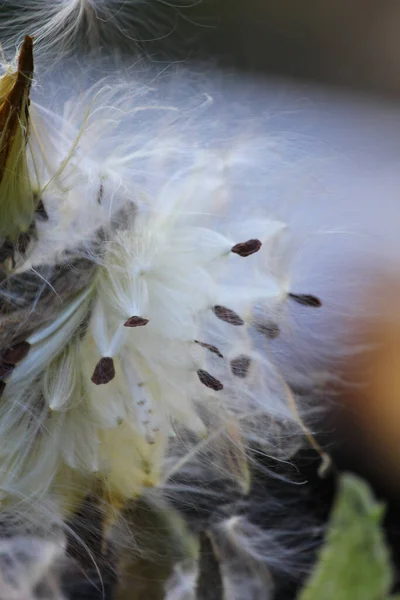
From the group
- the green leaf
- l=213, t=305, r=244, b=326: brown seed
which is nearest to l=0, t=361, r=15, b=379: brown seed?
l=213, t=305, r=244, b=326: brown seed

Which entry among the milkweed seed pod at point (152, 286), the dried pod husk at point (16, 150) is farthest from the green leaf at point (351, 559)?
the dried pod husk at point (16, 150)

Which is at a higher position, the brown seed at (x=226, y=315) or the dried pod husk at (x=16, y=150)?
the dried pod husk at (x=16, y=150)

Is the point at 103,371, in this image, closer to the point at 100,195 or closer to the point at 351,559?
the point at 100,195

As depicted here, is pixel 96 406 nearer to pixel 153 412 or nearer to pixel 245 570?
pixel 153 412

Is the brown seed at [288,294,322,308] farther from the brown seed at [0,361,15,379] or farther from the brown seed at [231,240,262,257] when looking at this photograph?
the brown seed at [0,361,15,379]

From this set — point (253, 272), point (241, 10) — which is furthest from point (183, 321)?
point (241, 10)

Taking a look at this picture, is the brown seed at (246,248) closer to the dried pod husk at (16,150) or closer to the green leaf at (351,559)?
the dried pod husk at (16,150)

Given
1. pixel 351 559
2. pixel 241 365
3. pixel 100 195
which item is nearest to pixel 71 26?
pixel 100 195
